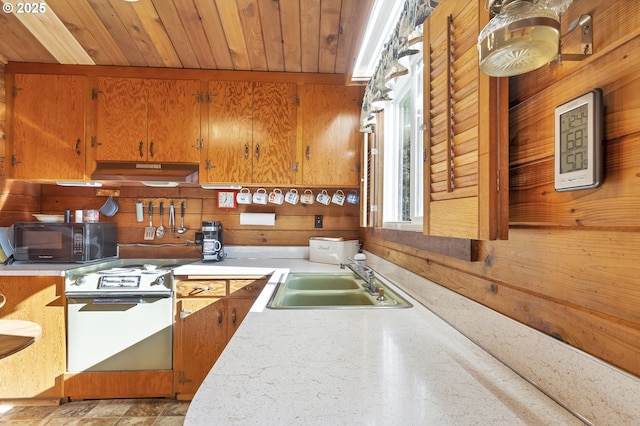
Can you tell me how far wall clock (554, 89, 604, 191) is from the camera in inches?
20.7

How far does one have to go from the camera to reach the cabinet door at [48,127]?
224cm

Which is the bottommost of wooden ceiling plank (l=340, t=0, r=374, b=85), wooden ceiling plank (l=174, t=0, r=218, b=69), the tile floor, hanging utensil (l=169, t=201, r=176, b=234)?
the tile floor

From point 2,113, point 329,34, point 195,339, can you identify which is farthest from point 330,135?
point 2,113

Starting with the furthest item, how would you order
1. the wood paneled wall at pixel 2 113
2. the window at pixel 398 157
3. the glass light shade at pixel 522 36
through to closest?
the wood paneled wall at pixel 2 113
the window at pixel 398 157
the glass light shade at pixel 522 36

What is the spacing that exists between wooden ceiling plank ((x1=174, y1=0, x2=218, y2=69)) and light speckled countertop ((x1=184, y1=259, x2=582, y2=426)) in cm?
171

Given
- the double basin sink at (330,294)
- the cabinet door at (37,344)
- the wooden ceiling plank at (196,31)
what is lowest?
the cabinet door at (37,344)

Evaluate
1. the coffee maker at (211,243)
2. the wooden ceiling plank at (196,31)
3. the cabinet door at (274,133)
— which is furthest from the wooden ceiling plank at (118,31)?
the coffee maker at (211,243)

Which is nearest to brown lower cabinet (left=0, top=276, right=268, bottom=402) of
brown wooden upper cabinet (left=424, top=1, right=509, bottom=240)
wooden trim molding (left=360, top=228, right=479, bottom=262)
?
wooden trim molding (left=360, top=228, right=479, bottom=262)

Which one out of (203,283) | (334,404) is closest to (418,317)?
(334,404)

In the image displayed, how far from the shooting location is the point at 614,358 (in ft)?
1.68

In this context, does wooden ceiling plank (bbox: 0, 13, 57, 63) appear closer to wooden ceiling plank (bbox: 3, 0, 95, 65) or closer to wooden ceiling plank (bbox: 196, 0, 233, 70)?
wooden ceiling plank (bbox: 3, 0, 95, 65)

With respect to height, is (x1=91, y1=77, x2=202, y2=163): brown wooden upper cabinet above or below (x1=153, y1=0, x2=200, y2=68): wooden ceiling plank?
below

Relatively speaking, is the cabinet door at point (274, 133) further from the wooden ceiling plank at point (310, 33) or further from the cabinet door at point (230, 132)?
the wooden ceiling plank at point (310, 33)

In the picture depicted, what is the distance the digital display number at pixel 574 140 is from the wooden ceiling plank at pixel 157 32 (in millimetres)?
1940
